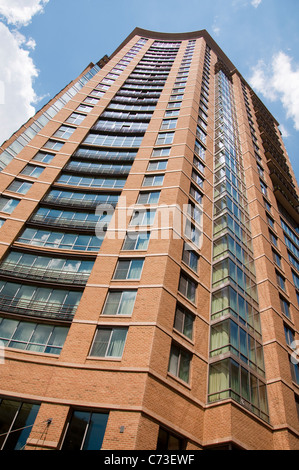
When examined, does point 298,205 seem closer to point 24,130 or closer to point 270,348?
point 270,348

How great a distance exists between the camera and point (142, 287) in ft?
53.1

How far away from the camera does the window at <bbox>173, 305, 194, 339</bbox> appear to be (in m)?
15.9

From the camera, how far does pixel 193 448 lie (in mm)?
12672

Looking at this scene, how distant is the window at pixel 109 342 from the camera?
14062 millimetres

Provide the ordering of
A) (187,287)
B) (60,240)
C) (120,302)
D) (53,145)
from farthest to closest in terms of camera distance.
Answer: (53,145)
(60,240)
(187,287)
(120,302)

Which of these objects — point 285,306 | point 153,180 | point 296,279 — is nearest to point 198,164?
point 153,180

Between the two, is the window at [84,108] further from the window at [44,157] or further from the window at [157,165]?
the window at [157,165]

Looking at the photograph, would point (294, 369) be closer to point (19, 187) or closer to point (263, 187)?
point (263, 187)

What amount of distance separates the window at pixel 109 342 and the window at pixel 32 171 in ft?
46.2

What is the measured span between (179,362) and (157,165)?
15.4m

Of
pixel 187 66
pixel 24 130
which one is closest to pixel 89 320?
pixel 24 130

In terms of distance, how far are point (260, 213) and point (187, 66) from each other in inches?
1117

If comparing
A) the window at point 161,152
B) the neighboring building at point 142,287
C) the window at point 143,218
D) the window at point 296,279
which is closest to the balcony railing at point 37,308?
the neighboring building at point 142,287
